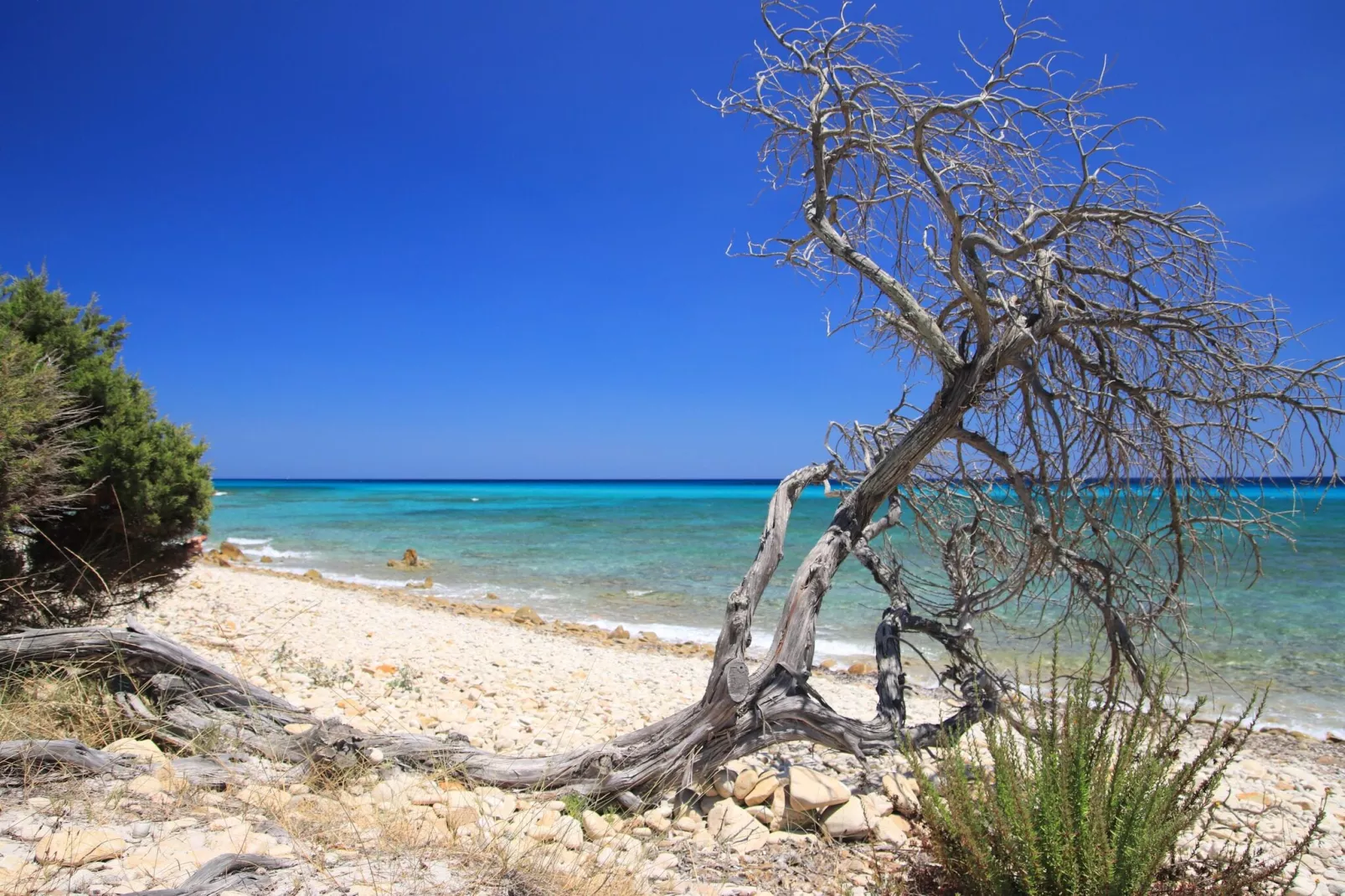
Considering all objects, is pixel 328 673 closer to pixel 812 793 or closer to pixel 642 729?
pixel 642 729

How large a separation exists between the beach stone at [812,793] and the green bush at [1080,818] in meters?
1.24

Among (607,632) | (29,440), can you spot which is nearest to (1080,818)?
(29,440)

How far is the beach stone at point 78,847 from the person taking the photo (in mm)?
2872

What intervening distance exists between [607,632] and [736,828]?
9.53 metres

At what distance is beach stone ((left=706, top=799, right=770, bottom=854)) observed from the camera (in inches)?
164

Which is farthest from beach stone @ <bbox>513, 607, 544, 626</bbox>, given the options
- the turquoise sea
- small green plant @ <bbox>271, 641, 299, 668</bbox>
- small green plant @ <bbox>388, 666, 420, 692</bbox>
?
small green plant @ <bbox>271, 641, 299, 668</bbox>

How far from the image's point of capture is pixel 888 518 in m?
5.72

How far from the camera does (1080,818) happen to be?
120 inches

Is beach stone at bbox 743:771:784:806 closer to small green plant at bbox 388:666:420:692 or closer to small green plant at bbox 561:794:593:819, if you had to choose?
small green plant at bbox 561:794:593:819

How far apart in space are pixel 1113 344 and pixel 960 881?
10.8 ft

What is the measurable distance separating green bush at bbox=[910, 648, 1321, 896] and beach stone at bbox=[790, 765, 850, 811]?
124cm

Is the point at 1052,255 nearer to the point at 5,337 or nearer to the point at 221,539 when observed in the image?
the point at 5,337

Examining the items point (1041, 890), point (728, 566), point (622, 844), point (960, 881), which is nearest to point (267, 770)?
point (622, 844)

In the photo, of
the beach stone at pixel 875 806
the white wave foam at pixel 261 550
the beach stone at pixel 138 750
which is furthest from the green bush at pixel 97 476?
the white wave foam at pixel 261 550
